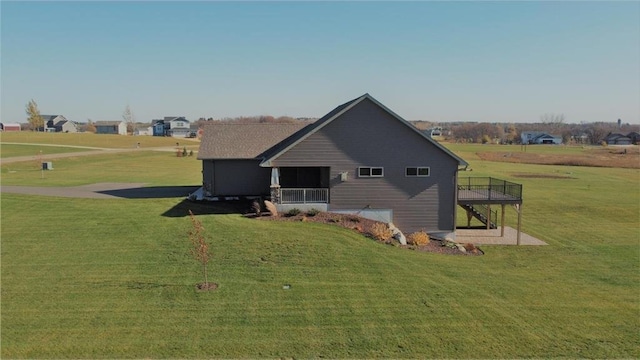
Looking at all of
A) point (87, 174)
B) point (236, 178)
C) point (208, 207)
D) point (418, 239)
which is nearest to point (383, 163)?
point (418, 239)

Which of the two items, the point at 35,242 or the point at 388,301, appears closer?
the point at 388,301

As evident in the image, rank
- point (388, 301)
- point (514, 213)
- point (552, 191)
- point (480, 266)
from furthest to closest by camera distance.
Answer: point (552, 191), point (514, 213), point (480, 266), point (388, 301)

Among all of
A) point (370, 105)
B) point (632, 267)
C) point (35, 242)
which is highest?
point (370, 105)

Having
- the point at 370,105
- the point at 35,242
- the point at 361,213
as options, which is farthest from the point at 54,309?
the point at 370,105

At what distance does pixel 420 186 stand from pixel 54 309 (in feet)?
56.7

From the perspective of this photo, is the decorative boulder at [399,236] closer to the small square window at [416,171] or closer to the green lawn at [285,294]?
the green lawn at [285,294]

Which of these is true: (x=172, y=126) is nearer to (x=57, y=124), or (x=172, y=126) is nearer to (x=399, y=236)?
(x=57, y=124)

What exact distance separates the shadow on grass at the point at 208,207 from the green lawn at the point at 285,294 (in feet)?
1.34

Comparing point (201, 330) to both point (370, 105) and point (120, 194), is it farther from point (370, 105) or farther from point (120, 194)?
point (120, 194)

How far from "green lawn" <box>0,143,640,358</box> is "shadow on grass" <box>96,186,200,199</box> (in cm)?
375

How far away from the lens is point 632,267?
19297 mm

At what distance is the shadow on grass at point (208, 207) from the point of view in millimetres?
22562

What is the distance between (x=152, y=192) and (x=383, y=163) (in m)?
15.9

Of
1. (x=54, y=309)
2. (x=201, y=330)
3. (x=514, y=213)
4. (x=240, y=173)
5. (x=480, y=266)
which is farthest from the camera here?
(x=514, y=213)
